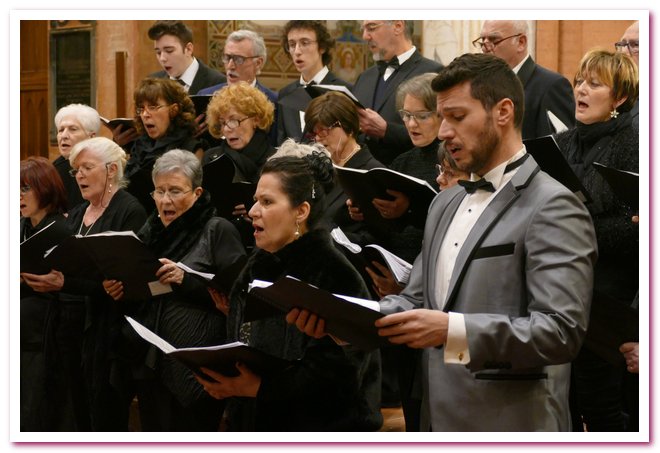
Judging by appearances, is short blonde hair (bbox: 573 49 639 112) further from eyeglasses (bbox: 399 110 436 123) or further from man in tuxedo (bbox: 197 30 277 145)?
man in tuxedo (bbox: 197 30 277 145)

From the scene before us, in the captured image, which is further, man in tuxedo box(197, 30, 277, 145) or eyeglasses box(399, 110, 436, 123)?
man in tuxedo box(197, 30, 277, 145)

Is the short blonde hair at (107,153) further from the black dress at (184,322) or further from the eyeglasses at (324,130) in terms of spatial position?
the eyeglasses at (324,130)

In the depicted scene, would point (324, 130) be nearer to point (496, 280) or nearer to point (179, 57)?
point (179, 57)

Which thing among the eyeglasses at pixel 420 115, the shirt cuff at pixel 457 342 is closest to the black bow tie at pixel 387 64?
the eyeglasses at pixel 420 115

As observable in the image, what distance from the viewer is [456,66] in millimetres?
2846

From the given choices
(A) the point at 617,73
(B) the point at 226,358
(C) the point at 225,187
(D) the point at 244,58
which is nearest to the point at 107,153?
(C) the point at 225,187

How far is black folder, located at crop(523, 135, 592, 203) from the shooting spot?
11.8 feet

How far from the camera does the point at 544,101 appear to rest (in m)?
5.00

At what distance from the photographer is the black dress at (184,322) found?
171 inches

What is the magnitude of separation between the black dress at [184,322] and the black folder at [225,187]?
0.86 feet

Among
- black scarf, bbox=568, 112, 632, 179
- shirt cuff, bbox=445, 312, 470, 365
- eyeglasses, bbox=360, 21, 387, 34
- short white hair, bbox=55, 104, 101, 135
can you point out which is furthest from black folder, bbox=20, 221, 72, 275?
shirt cuff, bbox=445, 312, 470, 365

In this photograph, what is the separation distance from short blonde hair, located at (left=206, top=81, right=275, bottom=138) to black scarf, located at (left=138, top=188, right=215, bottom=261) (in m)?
0.73
